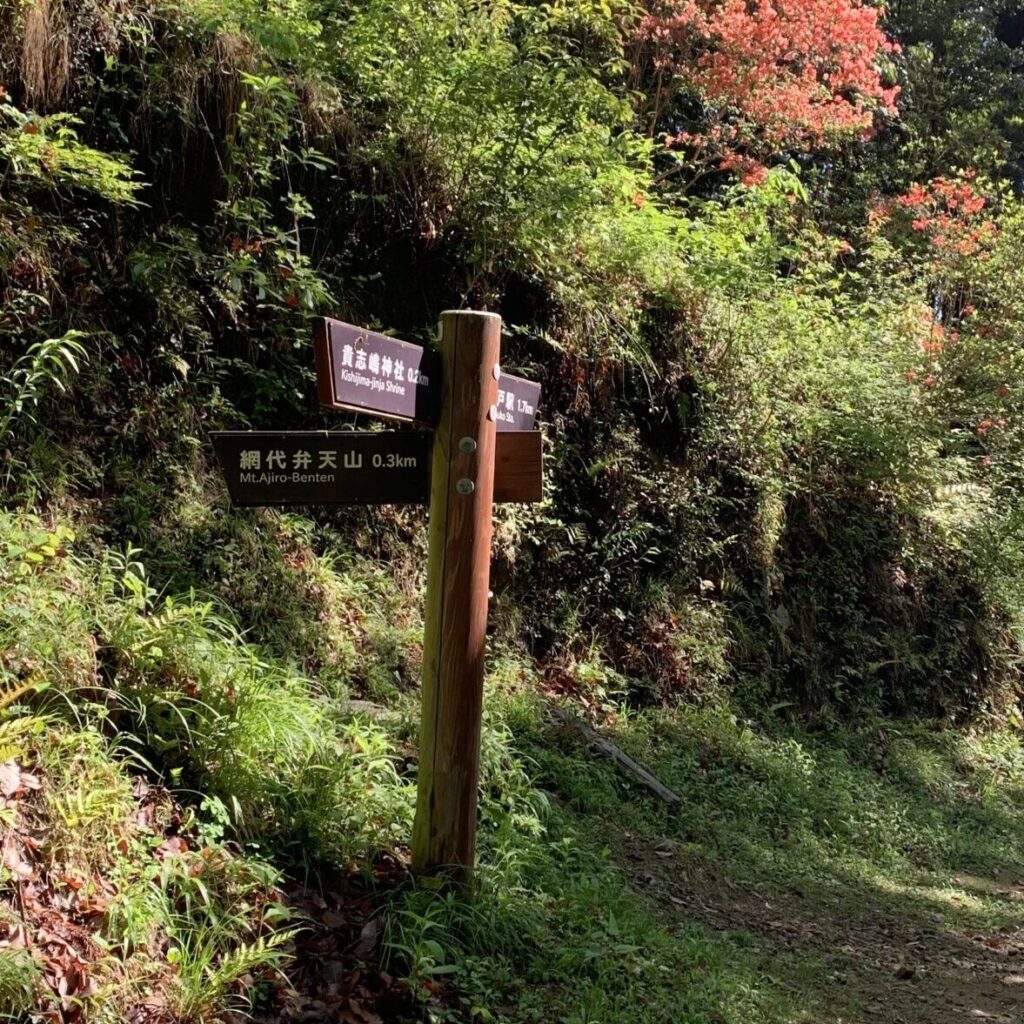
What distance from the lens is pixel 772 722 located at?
866 centimetres

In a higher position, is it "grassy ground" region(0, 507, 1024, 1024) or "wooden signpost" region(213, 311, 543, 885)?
"wooden signpost" region(213, 311, 543, 885)

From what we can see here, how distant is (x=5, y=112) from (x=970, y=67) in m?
19.4

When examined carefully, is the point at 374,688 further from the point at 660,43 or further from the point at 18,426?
the point at 660,43

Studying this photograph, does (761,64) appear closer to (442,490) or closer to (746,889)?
(746,889)

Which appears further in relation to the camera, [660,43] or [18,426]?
[660,43]

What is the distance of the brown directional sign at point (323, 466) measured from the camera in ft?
12.6

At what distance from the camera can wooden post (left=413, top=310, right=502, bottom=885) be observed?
395 centimetres

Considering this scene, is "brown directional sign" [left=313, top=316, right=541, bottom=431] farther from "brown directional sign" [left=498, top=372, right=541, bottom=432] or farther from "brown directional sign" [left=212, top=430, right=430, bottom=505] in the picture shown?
"brown directional sign" [left=498, top=372, right=541, bottom=432]

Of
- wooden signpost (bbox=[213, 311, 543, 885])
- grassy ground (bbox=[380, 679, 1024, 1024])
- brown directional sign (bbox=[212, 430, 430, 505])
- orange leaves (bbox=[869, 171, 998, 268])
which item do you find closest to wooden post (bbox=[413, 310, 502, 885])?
wooden signpost (bbox=[213, 311, 543, 885])

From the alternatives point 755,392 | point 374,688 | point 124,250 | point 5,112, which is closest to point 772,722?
point 755,392

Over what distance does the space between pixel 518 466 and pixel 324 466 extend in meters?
0.84

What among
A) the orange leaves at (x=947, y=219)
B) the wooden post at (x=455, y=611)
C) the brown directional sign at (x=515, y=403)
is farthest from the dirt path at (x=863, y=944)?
the orange leaves at (x=947, y=219)

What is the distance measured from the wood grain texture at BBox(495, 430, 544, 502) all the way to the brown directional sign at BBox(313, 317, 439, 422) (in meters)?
0.39

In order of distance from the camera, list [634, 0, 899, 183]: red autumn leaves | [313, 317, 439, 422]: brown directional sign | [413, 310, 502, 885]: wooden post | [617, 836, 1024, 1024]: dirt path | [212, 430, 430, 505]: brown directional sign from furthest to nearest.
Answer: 1. [634, 0, 899, 183]: red autumn leaves
2. [617, 836, 1024, 1024]: dirt path
3. [413, 310, 502, 885]: wooden post
4. [212, 430, 430, 505]: brown directional sign
5. [313, 317, 439, 422]: brown directional sign
